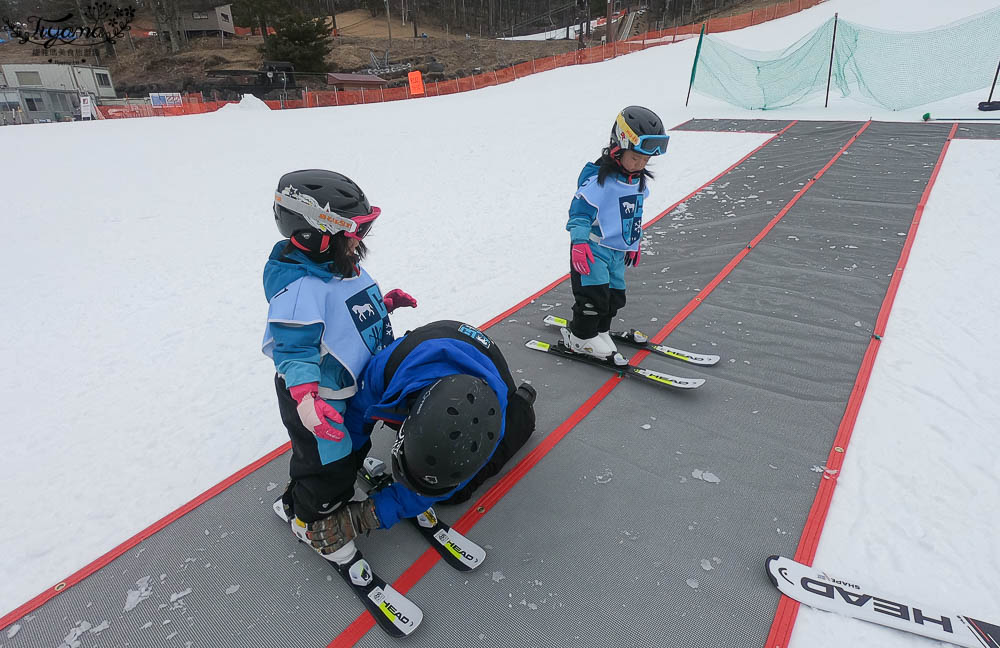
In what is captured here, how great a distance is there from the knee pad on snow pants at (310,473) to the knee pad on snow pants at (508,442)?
56cm

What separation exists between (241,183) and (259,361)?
702 cm

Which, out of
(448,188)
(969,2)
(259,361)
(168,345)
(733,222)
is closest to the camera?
(259,361)

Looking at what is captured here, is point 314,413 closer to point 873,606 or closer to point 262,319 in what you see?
point 873,606

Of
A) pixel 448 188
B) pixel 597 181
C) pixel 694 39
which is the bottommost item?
pixel 448 188

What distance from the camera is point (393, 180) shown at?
9.28m

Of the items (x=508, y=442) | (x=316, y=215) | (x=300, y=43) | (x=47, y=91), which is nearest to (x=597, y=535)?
(x=508, y=442)

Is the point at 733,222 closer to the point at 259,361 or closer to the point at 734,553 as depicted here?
the point at 734,553

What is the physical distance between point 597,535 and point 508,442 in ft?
1.86

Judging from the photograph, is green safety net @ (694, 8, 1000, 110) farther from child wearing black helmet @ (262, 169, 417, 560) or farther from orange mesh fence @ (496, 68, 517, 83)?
child wearing black helmet @ (262, 169, 417, 560)

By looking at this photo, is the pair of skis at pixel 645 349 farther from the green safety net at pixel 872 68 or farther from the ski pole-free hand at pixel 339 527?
the green safety net at pixel 872 68

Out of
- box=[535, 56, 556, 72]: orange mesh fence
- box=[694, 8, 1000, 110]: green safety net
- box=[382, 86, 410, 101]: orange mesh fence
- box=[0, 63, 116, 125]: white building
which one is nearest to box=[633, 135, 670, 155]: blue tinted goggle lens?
box=[694, 8, 1000, 110]: green safety net

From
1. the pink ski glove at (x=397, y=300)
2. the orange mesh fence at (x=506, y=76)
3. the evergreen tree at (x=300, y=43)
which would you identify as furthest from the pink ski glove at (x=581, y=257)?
the evergreen tree at (x=300, y=43)

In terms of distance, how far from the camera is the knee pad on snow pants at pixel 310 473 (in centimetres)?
193

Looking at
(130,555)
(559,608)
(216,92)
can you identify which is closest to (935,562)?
(559,608)
